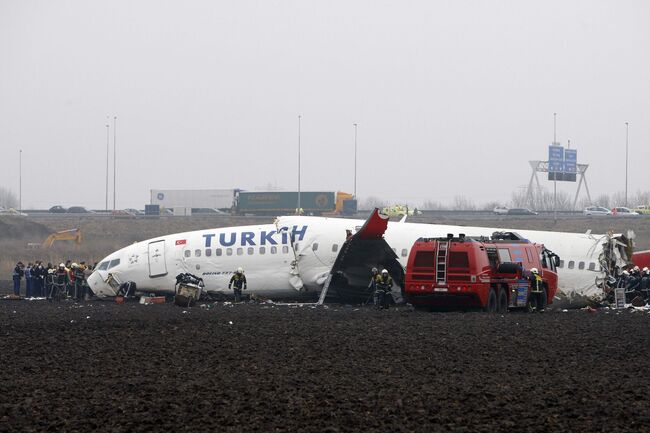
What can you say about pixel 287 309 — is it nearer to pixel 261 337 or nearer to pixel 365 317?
pixel 365 317

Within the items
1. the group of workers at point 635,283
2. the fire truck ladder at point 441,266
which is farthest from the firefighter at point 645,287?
the fire truck ladder at point 441,266

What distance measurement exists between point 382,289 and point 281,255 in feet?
13.7

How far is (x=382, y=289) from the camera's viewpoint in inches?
1313

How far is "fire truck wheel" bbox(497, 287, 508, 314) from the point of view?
102 feet

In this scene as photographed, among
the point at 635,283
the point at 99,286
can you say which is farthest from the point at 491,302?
→ the point at 99,286

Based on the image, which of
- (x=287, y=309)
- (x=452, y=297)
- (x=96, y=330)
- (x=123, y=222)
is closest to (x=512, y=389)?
(x=96, y=330)

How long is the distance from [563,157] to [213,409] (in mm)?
85104

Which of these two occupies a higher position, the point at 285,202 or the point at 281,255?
the point at 285,202

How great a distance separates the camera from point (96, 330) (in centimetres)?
2470

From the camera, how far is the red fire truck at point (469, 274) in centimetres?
2997

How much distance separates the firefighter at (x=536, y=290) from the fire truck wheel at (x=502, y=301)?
853 mm

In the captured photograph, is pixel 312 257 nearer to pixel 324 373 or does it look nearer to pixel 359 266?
pixel 359 266

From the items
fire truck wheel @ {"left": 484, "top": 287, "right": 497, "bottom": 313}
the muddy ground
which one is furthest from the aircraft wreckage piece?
the muddy ground

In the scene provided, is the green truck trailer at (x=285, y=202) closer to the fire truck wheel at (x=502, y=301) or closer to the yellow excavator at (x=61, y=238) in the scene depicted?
the yellow excavator at (x=61, y=238)
